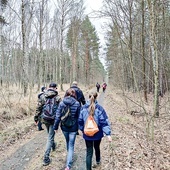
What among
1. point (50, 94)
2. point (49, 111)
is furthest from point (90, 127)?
point (50, 94)

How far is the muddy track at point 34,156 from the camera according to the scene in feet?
18.3

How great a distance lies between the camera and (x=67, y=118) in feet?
16.5

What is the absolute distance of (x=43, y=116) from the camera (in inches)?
224

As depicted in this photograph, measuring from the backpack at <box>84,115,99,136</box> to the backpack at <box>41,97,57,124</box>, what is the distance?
1.37 metres

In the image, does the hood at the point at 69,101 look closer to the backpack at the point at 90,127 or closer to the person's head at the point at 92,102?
the person's head at the point at 92,102

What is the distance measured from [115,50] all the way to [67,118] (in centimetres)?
1385

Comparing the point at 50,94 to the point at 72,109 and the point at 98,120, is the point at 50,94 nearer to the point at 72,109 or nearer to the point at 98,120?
the point at 72,109

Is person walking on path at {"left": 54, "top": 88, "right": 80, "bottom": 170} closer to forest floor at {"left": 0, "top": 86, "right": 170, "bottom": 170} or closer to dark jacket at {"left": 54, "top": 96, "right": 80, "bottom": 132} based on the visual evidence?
dark jacket at {"left": 54, "top": 96, "right": 80, "bottom": 132}

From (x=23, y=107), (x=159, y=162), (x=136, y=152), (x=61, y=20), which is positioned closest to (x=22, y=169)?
(x=136, y=152)

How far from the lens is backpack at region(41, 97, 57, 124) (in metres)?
5.63

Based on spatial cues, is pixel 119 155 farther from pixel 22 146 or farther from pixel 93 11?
pixel 93 11

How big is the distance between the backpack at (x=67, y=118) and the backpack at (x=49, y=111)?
66 centimetres

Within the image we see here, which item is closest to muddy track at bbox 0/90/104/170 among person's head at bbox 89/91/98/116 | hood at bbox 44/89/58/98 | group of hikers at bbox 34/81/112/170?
group of hikers at bbox 34/81/112/170

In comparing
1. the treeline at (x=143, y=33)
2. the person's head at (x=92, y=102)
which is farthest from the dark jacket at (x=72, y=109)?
the treeline at (x=143, y=33)
